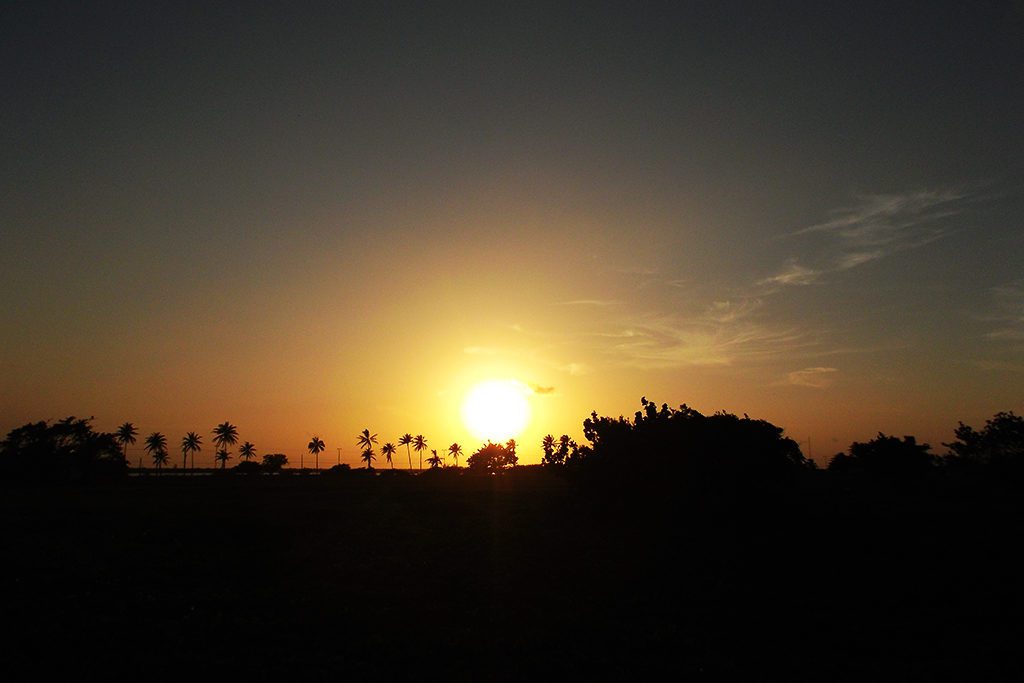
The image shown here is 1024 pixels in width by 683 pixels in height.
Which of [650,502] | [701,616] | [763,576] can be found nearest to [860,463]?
[650,502]

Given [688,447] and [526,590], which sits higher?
[688,447]

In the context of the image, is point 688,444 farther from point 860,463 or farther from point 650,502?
point 860,463

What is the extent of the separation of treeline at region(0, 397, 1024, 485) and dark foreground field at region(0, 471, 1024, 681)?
217cm

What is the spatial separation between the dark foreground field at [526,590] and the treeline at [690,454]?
2170 mm

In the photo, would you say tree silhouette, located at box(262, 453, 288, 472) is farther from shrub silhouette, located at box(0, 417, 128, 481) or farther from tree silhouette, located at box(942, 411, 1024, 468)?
tree silhouette, located at box(942, 411, 1024, 468)

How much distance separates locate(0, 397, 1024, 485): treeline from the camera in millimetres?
44688

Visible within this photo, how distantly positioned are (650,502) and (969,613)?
739 inches

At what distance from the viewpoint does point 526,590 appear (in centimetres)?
2975

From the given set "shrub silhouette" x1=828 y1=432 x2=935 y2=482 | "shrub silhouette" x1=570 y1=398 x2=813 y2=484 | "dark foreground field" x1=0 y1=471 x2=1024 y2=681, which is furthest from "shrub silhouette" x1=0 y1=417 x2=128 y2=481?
"shrub silhouette" x1=828 y1=432 x2=935 y2=482

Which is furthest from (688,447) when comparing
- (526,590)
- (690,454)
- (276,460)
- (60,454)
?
(276,460)

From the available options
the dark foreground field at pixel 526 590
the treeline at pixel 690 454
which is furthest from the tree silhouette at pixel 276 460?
the dark foreground field at pixel 526 590

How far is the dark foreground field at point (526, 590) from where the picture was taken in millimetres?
20812

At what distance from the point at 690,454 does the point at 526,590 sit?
19.2m

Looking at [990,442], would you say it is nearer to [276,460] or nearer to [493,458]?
[493,458]
